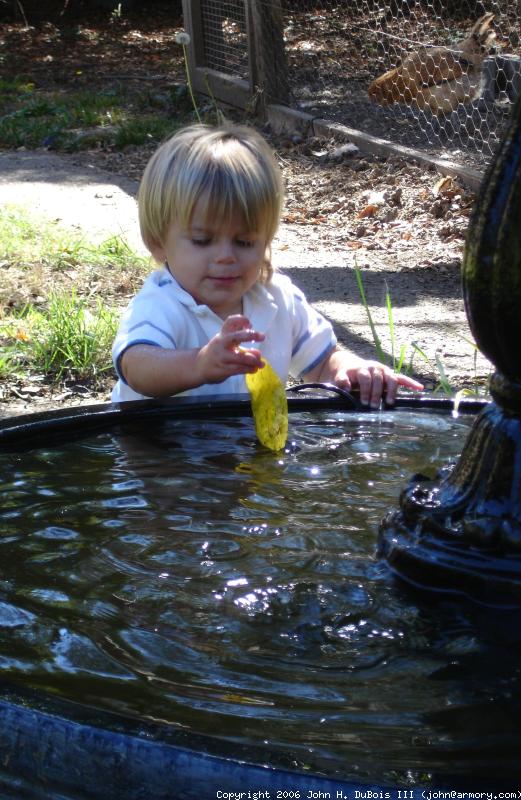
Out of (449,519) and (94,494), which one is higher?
(449,519)

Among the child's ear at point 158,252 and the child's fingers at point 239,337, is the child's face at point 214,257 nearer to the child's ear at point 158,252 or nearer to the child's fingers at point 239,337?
the child's ear at point 158,252

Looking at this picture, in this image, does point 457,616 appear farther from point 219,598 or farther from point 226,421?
point 226,421

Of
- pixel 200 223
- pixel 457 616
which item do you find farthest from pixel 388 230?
pixel 457 616

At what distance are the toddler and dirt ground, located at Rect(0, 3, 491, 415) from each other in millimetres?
1074

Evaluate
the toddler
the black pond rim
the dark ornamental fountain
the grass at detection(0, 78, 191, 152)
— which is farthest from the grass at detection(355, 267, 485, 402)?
the grass at detection(0, 78, 191, 152)

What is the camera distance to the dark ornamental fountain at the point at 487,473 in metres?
1.54

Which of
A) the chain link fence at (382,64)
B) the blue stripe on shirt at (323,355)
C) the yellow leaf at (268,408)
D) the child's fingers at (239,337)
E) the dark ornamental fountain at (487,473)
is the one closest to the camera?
the dark ornamental fountain at (487,473)

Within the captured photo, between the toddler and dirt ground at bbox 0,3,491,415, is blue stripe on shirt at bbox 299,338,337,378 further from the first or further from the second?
dirt ground at bbox 0,3,491,415

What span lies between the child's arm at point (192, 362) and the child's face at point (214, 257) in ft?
0.78

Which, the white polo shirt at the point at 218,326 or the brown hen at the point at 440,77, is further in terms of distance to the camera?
the brown hen at the point at 440,77

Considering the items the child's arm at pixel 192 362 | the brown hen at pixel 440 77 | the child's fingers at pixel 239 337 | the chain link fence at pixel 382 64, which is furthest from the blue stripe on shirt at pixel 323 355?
the brown hen at pixel 440 77

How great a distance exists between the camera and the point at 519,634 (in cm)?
152

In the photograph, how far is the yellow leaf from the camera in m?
2.37

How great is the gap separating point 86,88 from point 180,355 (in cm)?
923
